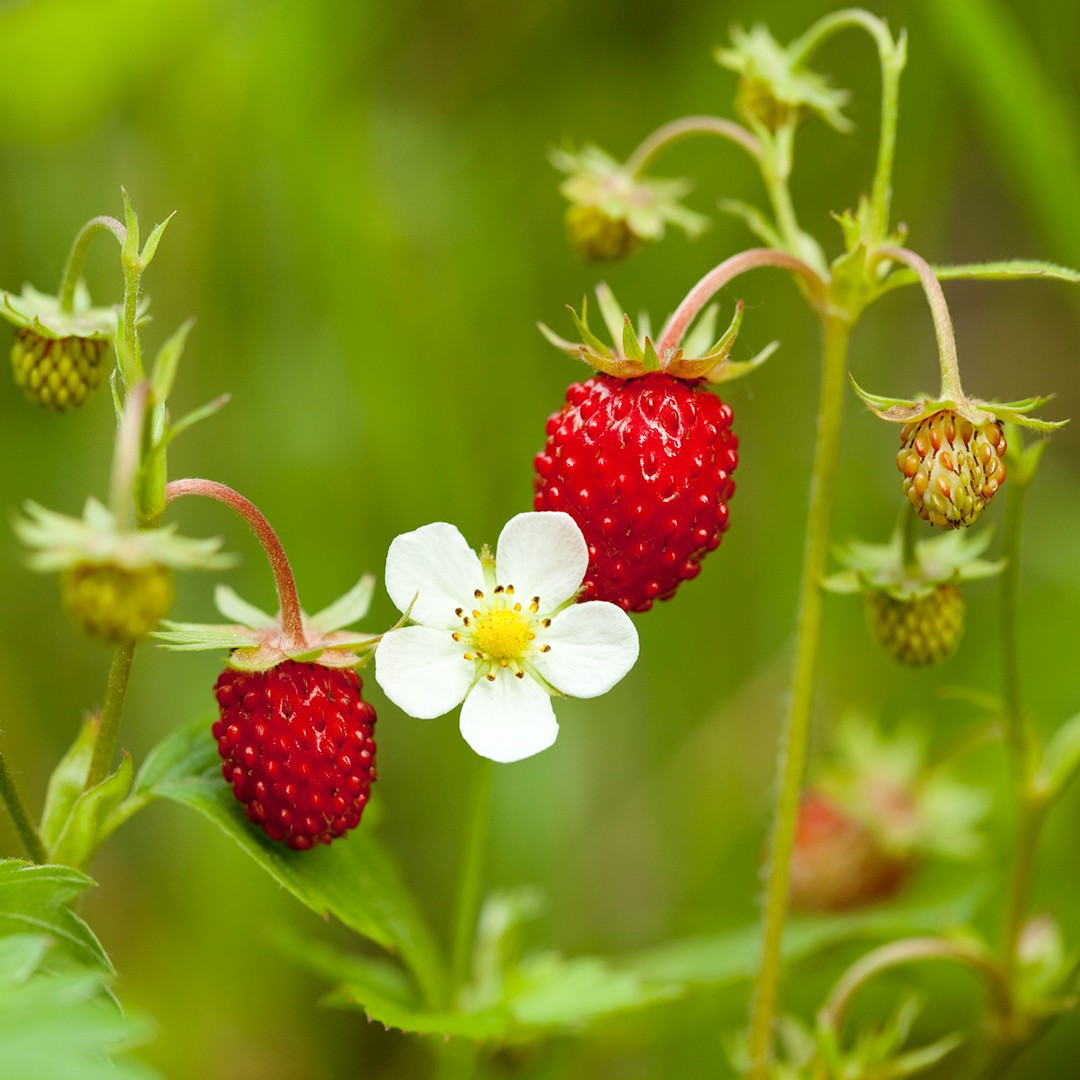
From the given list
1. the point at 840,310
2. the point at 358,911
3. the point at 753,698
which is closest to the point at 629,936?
the point at 753,698

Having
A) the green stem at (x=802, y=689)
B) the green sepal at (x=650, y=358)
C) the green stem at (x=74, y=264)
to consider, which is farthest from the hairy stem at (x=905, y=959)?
the green stem at (x=74, y=264)

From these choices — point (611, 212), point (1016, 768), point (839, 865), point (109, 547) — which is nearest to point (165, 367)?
point (109, 547)

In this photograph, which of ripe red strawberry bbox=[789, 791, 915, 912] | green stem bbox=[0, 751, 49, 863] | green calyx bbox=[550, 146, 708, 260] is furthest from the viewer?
ripe red strawberry bbox=[789, 791, 915, 912]

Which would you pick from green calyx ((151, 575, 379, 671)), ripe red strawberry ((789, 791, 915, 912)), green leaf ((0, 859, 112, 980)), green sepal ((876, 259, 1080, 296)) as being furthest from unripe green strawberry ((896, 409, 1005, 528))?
ripe red strawberry ((789, 791, 915, 912))

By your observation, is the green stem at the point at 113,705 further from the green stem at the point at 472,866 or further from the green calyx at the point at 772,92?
the green calyx at the point at 772,92

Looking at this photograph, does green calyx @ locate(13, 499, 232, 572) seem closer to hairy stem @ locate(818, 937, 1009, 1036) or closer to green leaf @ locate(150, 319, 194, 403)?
green leaf @ locate(150, 319, 194, 403)

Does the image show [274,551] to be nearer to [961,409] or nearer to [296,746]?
[296,746]

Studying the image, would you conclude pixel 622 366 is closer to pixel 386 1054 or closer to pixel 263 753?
pixel 263 753

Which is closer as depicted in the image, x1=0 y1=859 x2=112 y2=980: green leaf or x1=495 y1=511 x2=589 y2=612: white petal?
x1=0 y1=859 x2=112 y2=980: green leaf
